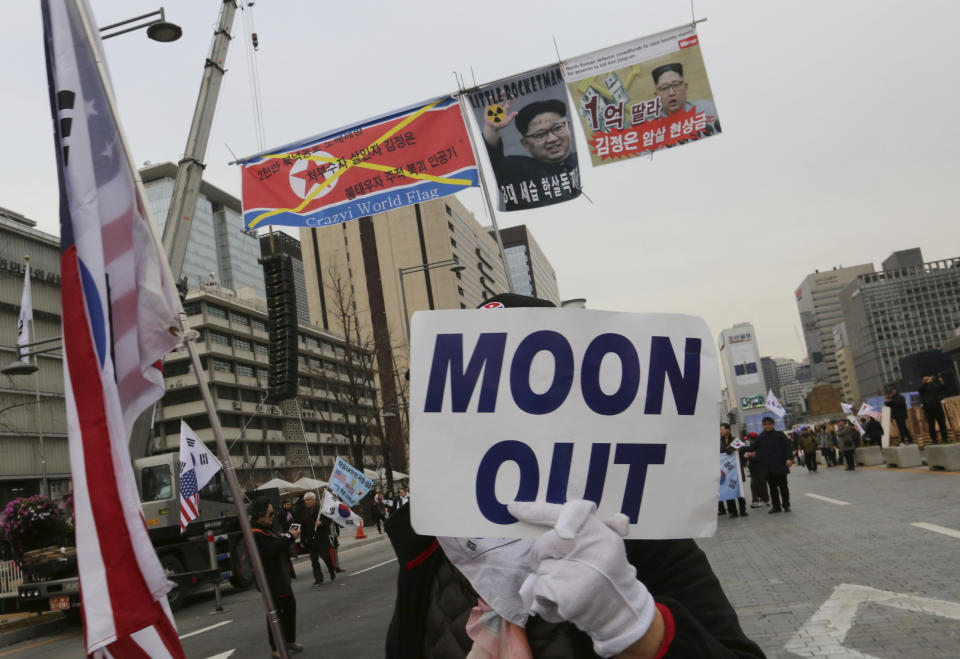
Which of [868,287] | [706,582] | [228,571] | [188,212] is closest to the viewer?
[706,582]

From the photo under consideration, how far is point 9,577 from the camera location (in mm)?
17938

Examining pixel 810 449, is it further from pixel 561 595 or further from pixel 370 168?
pixel 561 595

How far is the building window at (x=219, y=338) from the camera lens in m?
79.5

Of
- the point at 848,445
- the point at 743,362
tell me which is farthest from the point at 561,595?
the point at 743,362

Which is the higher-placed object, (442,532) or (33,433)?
(33,433)

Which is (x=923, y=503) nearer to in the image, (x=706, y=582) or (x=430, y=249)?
(x=706, y=582)

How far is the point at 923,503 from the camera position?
40.7 feet

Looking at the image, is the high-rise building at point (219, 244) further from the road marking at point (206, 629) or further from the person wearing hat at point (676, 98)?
the person wearing hat at point (676, 98)

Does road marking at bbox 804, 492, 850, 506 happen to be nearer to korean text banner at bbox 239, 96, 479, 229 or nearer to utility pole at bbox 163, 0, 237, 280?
korean text banner at bbox 239, 96, 479, 229

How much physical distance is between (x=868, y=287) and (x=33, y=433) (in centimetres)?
16052

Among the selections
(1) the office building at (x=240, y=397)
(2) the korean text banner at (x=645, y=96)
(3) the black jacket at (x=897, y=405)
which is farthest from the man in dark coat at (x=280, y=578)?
(1) the office building at (x=240, y=397)

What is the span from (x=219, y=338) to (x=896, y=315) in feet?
466

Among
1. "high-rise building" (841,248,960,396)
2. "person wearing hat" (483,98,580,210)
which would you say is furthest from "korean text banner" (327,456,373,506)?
"high-rise building" (841,248,960,396)

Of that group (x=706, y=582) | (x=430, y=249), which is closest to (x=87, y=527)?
(x=706, y=582)
